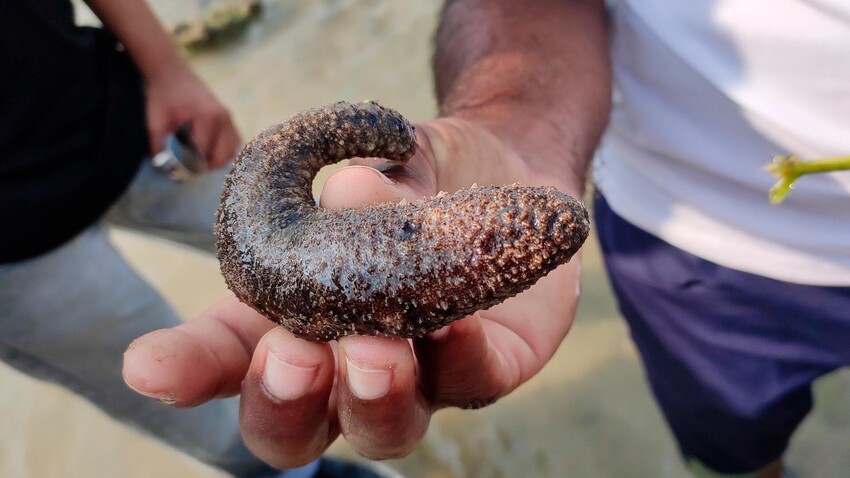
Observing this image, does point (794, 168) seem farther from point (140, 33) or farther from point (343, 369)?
point (140, 33)

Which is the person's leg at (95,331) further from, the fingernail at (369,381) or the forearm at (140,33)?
the fingernail at (369,381)

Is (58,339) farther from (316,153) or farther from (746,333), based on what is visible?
(746,333)

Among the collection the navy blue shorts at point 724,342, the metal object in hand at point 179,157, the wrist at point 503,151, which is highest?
the wrist at point 503,151

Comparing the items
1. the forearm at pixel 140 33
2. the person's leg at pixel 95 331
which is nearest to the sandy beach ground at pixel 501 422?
the person's leg at pixel 95 331

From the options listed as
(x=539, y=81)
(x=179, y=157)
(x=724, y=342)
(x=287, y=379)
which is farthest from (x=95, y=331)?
(x=724, y=342)

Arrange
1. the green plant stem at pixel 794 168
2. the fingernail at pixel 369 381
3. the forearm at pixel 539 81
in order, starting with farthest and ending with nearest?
the forearm at pixel 539 81 → the fingernail at pixel 369 381 → the green plant stem at pixel 794 168

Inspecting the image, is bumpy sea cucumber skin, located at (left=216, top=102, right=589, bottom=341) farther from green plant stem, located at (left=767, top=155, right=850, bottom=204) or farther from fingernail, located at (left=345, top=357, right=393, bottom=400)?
green plant stem, located at (left=767, top=155, right=850, bottom=204)

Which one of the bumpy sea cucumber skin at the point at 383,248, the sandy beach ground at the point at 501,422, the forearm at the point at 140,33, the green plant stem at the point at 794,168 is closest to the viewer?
the green plant stem at the point at 794,168

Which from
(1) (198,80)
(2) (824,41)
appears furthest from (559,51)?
(1) (198,80)
